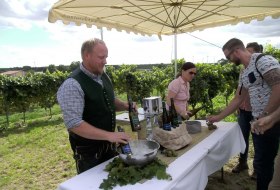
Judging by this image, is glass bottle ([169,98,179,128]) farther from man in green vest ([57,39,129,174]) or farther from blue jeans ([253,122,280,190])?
blue jeans ([253,122,280,190])

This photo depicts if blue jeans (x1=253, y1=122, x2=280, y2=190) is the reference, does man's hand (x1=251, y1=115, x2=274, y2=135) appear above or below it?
above

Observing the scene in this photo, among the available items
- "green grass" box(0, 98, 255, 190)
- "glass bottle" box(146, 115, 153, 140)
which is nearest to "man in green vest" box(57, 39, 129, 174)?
"glass bottle" box(146, 115, 153, 140)

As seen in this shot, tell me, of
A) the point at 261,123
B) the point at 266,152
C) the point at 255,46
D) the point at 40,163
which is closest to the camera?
the point at 261,123

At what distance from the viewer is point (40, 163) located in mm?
5113

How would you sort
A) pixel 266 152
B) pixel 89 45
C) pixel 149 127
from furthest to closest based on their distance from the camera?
pixel 149 127, pixel 266 152, pixel 89 45

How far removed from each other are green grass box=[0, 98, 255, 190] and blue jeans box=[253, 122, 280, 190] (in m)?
0.99

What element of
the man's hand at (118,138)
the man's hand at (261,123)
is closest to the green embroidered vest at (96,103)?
the man's hand at (118,138)

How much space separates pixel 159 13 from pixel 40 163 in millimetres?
3640

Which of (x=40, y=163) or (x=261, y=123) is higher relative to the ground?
(x=261, y=123)

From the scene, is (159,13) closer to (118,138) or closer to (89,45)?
(89,45)

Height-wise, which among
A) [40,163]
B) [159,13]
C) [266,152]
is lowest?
[40,163]

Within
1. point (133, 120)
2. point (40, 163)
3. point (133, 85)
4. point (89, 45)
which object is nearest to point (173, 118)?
point (133, 120)

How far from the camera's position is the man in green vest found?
1.94 metres

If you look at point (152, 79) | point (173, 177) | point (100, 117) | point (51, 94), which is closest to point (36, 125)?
point (51, 94)
